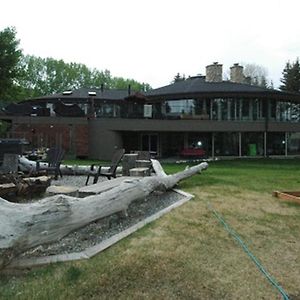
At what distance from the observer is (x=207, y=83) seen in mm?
30844

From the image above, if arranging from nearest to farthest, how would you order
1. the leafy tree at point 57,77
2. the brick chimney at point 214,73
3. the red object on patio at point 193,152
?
1. the red object on patio at point 193,152
2. the brick chimney at point 214,73
3. the leafy tree at point 57,77

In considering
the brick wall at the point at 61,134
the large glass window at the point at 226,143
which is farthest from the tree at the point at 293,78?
the brick wall at the point at 61,134

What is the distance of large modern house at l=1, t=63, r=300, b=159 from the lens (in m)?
25.9

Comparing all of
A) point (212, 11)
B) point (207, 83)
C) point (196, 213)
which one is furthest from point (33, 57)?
point (196, 213)

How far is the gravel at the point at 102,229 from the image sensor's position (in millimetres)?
4773

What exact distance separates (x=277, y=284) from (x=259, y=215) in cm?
305

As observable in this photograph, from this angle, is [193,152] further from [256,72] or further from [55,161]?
[256,72]

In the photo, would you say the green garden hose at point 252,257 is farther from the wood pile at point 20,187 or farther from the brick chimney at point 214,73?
the brick chimney at point 214,73

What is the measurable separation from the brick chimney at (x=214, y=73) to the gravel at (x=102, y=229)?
2482 cm

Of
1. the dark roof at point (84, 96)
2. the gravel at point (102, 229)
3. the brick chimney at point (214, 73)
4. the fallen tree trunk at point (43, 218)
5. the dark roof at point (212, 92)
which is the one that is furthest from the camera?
the dark roof at point (84, 96)

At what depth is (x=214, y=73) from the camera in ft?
106

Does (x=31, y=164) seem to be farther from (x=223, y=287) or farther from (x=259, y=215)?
(x=223, y=287)

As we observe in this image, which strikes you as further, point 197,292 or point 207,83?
point 207,83

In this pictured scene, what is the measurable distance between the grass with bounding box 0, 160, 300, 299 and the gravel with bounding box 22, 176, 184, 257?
1.33ft
